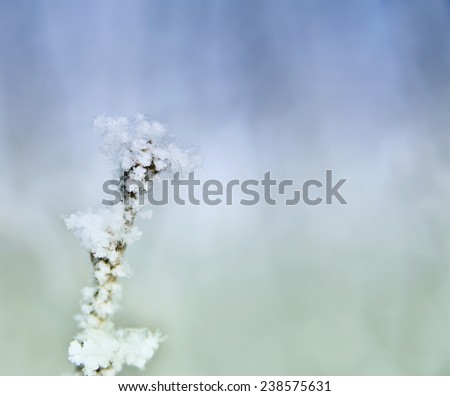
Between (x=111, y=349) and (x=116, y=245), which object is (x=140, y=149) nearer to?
(x=116, y=245)

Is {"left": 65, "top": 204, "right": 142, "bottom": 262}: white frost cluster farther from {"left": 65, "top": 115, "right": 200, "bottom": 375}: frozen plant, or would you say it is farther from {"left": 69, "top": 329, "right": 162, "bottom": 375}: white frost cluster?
{"left": 69, "top": 329, "right": 162, "bottom": 375}: white frost cluster

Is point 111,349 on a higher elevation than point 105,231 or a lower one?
lower

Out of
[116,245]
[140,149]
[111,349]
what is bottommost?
[111,349]

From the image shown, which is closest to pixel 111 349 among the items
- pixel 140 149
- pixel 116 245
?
pixel 116 245

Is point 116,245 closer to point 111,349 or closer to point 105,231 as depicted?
point 105,231

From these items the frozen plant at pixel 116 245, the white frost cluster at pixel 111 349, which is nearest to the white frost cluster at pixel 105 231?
the frozen plant at pixel 116 245
